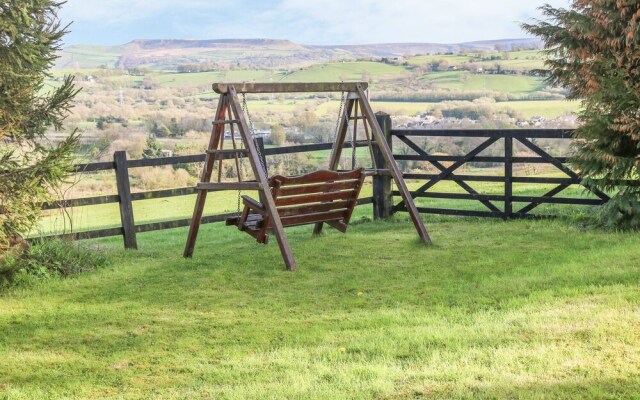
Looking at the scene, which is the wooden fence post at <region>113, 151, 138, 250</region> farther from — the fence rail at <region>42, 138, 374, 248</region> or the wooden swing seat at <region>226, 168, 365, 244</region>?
the wooden swing seat at <region>226, 168, 365, 244</region>

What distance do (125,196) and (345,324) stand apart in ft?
17.8

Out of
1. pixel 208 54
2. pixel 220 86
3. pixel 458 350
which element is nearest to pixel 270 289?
pixel 220 86

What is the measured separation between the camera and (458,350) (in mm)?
5758

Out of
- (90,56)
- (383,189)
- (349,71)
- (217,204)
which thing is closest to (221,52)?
(90,56)

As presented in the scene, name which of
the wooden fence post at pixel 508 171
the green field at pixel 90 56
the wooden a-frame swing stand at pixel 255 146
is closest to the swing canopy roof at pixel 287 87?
the wooden a-frame swing stand at pixel 255 146

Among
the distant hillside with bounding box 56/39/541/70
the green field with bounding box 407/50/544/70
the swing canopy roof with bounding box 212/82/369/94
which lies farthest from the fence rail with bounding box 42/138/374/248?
the distant hillside with bounding box 56/39/541/70

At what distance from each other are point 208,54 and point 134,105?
123 ft

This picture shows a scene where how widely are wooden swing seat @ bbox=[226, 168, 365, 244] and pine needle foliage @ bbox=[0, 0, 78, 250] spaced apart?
2266 millimetres

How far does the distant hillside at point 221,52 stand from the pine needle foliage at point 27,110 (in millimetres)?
58491

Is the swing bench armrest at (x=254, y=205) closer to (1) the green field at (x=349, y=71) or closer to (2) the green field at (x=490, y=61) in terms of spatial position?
(1) the green field at (x=349, y=71)

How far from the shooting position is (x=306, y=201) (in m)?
10.1

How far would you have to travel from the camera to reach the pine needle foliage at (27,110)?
9.24 m

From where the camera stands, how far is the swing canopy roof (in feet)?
31.4

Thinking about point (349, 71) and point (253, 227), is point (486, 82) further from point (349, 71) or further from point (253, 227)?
point (253, 227)
